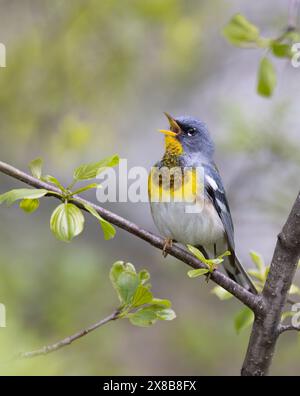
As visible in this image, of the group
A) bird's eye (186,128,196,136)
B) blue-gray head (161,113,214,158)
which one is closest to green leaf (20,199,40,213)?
blue-gray head (161,113,214,158)

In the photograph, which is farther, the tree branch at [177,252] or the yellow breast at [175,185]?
the yellow breast at [175,185]

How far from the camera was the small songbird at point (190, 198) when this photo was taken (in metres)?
3.56

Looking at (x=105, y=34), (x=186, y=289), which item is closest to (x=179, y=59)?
(x=105, y=34)

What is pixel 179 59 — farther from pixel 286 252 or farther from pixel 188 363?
pixel 286 252

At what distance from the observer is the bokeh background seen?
4867 millimetres

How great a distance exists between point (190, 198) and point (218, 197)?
0.24 metres

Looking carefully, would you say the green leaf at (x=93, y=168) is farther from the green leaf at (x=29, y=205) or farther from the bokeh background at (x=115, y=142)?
the bokeh background at (x=115, y=142)

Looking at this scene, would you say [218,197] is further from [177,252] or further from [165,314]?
[165,314]

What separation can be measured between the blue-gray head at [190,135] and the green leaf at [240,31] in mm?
1282

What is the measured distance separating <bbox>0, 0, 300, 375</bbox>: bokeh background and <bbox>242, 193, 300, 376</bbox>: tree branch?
188 centimetres

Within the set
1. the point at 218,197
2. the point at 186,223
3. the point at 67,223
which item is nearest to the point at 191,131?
the point at 218,197

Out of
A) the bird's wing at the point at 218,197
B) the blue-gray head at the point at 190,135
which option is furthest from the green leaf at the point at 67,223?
the blue-gray head at the point at 190,135

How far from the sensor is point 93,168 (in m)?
2.15

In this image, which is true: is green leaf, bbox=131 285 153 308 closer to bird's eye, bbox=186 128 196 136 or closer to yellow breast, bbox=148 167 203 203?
yellow breast, bbox=148 167 203 203
